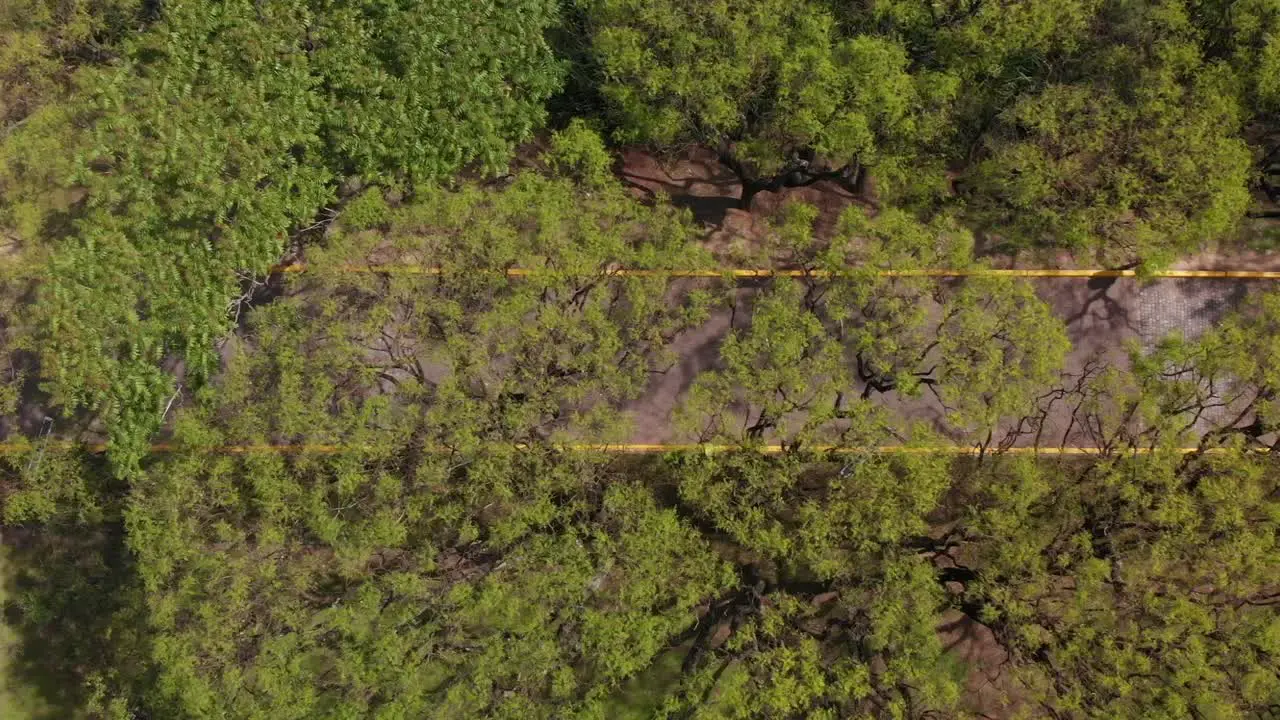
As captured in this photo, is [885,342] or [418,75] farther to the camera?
[885,342]

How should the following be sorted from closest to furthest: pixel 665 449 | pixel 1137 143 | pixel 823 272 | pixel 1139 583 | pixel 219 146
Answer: pixel 1139 583 → pixel 219 146 → pixel 1137 143 → pixel 823 272 → pixel 665 449

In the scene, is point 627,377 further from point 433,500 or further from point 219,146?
point 219,146

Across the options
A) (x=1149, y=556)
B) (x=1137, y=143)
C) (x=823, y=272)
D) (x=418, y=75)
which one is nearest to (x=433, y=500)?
(x=418, y=75)

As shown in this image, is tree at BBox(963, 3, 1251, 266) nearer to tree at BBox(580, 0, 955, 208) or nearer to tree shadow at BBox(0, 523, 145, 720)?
tree at BBox(580, 0, 955, 208)

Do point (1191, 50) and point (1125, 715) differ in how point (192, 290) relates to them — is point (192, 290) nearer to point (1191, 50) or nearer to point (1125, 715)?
point (1125, 715)

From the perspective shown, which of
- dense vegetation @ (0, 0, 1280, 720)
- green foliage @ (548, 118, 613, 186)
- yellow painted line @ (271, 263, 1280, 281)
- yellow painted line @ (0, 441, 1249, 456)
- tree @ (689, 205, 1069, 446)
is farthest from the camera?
green foliage @ (548, 118, 613, 186)

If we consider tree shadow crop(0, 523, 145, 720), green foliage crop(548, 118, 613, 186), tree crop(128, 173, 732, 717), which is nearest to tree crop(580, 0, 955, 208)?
green foliage crop(548, 118, 613, 186)

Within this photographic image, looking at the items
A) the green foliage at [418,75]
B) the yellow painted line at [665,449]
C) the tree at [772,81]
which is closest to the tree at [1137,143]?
the tree at [772,81]
